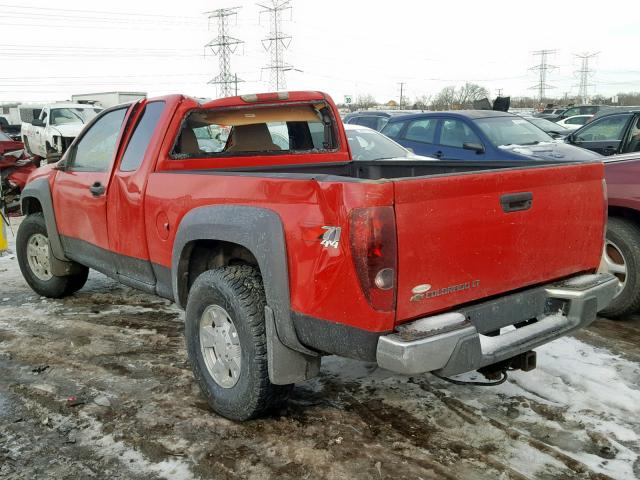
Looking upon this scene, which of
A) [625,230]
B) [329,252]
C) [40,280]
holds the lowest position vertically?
[40,280]

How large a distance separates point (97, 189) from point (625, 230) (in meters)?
4.21

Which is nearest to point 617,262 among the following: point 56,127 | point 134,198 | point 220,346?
point 220,346

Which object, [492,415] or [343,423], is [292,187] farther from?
[492,415]

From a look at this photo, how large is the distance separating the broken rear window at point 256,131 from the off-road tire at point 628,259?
2.44 m

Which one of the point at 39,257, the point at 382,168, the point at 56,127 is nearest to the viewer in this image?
the point at 382,168

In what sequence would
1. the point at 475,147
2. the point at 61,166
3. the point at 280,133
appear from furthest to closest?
the point at 475,147, the point at 61,166, the point at 280,133

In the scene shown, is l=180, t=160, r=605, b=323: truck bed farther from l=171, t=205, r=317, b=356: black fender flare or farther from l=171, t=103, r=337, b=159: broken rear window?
l=171, t=103, r=337, b=159: broken rear window

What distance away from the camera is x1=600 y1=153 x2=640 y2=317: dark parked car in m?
4.81

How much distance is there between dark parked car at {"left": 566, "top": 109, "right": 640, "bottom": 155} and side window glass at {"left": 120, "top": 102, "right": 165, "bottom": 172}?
6238 mm

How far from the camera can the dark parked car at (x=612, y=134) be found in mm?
7742

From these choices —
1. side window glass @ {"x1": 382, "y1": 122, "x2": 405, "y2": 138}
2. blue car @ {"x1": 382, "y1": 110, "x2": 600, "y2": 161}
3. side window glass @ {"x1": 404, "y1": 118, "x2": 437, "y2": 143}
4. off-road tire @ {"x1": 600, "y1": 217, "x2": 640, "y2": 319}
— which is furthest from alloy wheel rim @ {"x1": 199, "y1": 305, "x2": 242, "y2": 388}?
side window glass @ {"x1": 382, "y1": 122, "x2": 405, "y2": 138}

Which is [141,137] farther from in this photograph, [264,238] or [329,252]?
[329,252]

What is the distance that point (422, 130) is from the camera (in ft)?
33.0

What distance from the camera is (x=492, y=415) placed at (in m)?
3.34
